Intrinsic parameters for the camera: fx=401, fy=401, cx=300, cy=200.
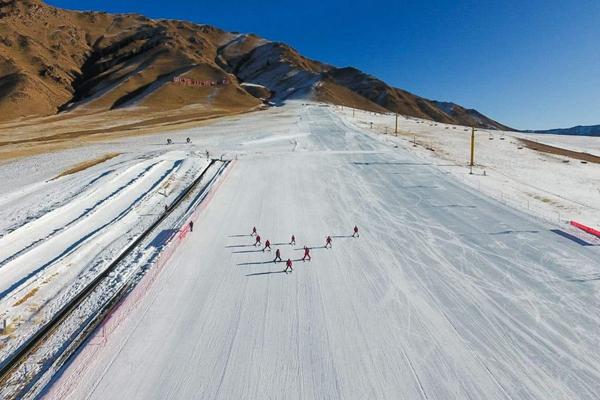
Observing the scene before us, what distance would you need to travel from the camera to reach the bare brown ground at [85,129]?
4912 cm

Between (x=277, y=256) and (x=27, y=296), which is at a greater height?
(x=277, y=256)

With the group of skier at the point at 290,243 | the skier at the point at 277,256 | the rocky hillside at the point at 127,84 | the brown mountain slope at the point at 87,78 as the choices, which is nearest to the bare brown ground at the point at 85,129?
the rocky hillside at the point at 127,84

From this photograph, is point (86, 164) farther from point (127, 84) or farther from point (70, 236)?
point (127, 84)

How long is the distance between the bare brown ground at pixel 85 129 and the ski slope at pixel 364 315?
36.6 m

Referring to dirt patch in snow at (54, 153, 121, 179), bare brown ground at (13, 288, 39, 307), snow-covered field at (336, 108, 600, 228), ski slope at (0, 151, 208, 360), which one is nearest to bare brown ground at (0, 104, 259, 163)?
dirt patch in snow at (54, 153, 121, 179)

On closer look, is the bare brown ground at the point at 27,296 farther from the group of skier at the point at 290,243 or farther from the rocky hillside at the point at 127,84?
the rocky hillside at the point at 127,84

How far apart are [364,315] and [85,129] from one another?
78.3 meters

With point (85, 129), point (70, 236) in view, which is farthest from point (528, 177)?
point (85, 129)

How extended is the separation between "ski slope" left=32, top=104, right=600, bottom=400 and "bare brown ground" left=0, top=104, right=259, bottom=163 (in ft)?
120

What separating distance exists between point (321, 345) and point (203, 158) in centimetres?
2986

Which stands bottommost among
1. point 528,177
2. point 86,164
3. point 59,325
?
→ point 59,325

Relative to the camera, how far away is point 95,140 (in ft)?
182

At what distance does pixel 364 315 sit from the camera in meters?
12.5

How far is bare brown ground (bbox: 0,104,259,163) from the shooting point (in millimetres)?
49125
